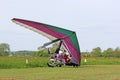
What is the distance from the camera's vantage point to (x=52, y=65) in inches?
1222

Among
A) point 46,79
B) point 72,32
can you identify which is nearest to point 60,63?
point 72,32

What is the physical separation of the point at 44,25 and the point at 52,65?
3.20 metres

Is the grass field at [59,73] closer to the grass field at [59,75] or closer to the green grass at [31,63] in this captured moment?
the grass field at [59,75]

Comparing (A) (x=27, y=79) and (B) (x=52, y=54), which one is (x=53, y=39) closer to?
(B) (x=52, y=54)

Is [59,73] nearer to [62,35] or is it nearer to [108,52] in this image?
[62,35]

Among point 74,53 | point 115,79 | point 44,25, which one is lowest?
point 115,79

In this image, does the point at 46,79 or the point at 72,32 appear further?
the point at 72,32

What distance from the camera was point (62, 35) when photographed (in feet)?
101

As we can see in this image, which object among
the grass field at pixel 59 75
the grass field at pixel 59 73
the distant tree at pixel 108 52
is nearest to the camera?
the grass field at pixel 59 75

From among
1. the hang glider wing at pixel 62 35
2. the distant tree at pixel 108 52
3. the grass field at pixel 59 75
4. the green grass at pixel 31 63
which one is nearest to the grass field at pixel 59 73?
the grass field at pixel 59 75

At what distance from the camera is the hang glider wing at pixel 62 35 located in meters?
30.0

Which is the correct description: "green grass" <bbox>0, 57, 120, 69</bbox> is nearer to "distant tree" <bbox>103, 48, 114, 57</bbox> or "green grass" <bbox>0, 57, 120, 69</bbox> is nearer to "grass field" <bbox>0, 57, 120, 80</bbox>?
"grass field" <bbox>0, 57, 120, 80</bbox>

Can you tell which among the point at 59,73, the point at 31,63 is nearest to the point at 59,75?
the point at 59,73

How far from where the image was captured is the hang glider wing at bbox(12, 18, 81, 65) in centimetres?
2995
